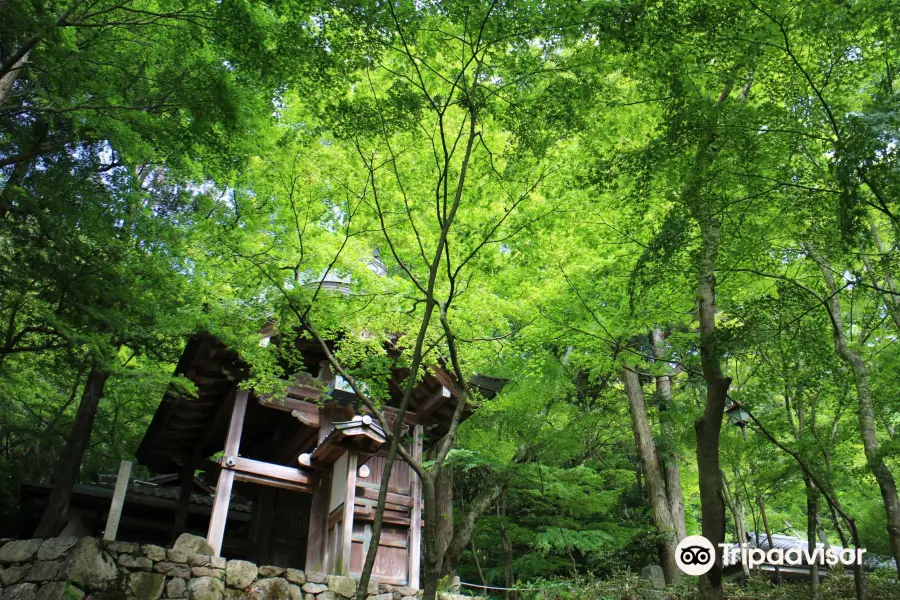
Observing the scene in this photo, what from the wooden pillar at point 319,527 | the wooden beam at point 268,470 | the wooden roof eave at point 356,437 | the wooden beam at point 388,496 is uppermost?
the wooden roof eave at point 356,437

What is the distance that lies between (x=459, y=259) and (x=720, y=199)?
3496mm

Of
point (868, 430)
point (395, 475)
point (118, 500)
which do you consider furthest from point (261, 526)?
point (868, 430)

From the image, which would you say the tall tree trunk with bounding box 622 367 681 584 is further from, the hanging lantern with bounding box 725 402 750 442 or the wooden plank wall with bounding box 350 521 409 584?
the wooden plank wall with bounding box 350 521 409 584

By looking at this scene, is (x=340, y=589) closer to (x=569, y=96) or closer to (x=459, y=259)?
(x=459, y=259)

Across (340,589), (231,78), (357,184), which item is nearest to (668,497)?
(340,589)

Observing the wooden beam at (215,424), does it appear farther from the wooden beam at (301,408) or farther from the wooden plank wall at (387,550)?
the wooden plank wall at (387,550)

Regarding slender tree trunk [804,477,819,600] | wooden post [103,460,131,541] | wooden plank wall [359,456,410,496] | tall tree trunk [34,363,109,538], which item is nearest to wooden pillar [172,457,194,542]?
tall tree trunk [34,363,109,538]

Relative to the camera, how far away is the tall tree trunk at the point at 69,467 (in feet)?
33.1

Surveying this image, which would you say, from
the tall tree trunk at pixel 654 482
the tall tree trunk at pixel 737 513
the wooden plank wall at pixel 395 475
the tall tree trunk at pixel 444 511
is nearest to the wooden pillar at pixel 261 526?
the wooden plank wall at pixel 395 475

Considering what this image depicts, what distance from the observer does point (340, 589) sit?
7.62 m

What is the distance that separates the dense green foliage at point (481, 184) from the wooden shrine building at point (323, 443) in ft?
2.99

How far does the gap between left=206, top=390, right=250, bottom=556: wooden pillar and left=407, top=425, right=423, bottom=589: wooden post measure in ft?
9.23

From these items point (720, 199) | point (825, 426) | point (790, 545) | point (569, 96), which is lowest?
point (790, 545)

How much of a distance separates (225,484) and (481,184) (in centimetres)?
576
